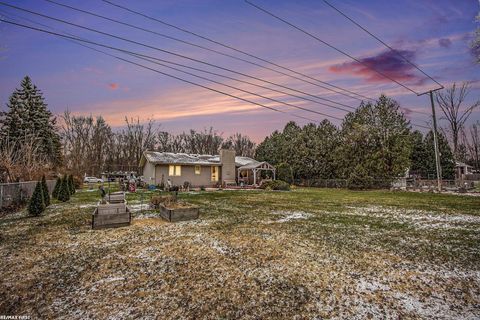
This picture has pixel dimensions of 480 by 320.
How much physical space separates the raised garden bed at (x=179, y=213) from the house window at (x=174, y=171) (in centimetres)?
1622

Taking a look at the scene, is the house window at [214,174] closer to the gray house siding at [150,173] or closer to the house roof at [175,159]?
the house roof at [175,159]

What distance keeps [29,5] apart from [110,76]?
9.78m

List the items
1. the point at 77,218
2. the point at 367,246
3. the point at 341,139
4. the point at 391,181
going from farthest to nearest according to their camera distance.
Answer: the point at 341,139, the point at 391,181, the point at 77,218, the point at 367,246

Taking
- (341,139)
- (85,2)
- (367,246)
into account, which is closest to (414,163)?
(341,139)

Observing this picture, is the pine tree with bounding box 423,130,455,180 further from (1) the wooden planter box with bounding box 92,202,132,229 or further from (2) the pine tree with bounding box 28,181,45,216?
(2) the pine tree with bounding box 28,181,45,216

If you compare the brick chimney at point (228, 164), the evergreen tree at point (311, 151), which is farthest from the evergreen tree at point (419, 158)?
the brick chimney at point (228, 164)

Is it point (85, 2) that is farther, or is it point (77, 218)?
point (77, 218)

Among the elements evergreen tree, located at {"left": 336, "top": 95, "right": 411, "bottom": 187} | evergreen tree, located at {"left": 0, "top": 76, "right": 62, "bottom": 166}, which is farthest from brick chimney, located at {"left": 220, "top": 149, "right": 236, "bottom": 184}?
evergreen tree, located at {"left": 0, "top": 76, "right": 62, "bottom": 166}

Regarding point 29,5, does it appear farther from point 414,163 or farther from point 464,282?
point 414,163

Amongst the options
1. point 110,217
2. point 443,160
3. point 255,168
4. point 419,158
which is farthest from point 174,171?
point 443,160

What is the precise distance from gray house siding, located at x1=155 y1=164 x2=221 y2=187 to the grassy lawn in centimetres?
1668

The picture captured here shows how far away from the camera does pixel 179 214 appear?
9.41m

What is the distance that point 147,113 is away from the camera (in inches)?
1740

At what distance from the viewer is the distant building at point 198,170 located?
25098 millimetres
